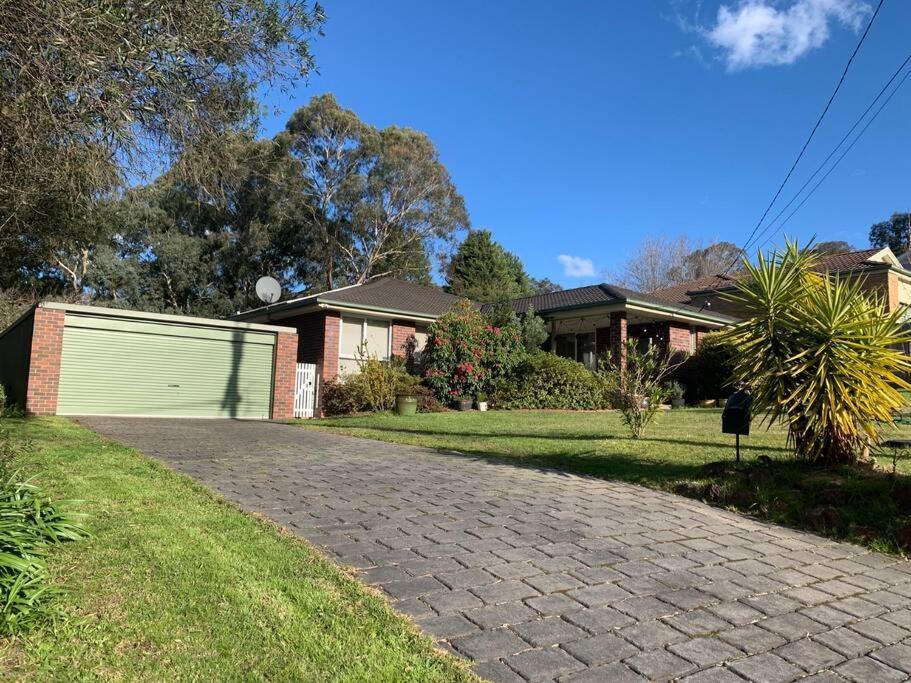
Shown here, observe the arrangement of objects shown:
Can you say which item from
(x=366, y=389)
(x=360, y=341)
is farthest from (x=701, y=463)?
(x=360, y=341)

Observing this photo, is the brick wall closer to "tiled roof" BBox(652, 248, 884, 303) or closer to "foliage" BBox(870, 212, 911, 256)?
"tiled roof" BBox(652, 248, 884, 303)

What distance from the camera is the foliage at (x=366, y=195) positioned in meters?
35.8

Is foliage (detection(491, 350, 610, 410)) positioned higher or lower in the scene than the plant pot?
higher

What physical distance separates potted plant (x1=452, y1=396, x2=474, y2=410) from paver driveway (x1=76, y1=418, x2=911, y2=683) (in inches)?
412

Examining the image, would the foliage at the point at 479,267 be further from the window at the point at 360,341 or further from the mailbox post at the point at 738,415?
the mailbox post at the point at 738,415

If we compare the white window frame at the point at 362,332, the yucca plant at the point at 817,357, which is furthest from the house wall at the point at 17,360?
the yucca plant at the point at 817,357

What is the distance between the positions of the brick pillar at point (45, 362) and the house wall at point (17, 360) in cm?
27

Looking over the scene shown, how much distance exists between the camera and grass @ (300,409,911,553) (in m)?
5.03

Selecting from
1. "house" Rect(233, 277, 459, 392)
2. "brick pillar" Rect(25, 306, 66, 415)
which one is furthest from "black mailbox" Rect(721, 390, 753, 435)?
"brick pillar" Rect(25, 306, 66, 415)

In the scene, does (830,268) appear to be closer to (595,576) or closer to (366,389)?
(366,389)

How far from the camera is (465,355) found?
17453 mm

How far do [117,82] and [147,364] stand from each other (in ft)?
37.8

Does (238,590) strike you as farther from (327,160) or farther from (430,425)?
(327,160)

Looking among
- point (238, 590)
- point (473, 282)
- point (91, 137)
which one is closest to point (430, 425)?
point (91, 137)
